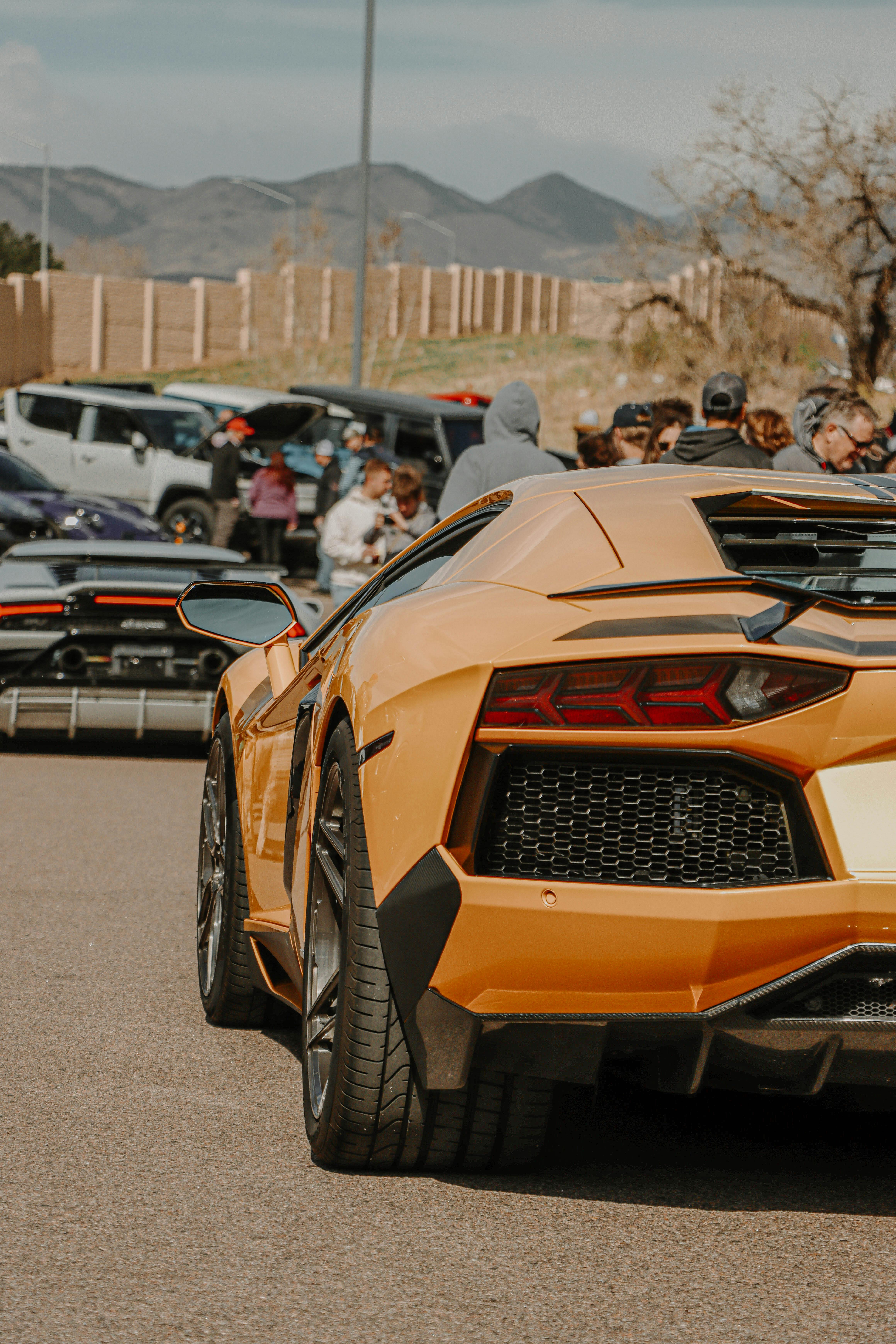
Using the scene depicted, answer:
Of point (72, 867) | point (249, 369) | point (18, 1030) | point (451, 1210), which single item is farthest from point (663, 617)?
point (249, 369)

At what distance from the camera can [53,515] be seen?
1897 cm

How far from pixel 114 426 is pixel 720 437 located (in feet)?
52.3

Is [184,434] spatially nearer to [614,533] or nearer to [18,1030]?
[18,1030]

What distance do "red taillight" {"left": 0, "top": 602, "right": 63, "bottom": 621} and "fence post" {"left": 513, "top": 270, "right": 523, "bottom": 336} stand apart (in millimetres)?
79259

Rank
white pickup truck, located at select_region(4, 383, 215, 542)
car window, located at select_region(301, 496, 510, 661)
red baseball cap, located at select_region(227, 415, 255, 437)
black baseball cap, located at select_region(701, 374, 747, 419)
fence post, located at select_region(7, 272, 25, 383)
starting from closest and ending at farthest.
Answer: car window, located at select_region(301, 496, 510, 661) < black baseball cap, located at select_region(701, 374, 747, 419) < red baseball cap, located at select_region(227, 415, 255, 437) < white pickup truck, located at select_region(4, 383, 215, 542) < fence post, located at select_region(7, 272, 25, 383)

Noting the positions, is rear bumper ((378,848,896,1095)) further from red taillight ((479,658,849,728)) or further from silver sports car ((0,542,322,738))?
silver sports car ((0,542,322,738))

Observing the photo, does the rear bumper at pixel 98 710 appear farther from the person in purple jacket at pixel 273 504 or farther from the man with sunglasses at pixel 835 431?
the person in purple jacket at pixel 273 504

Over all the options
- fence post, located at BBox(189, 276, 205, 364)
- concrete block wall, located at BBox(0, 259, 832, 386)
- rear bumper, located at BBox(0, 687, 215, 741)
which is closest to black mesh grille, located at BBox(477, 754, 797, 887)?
rear bumper, located at BBox(0, 687, 215, 741)

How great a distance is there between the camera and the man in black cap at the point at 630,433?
9719mm

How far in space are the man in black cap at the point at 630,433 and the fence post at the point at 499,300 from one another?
251ft

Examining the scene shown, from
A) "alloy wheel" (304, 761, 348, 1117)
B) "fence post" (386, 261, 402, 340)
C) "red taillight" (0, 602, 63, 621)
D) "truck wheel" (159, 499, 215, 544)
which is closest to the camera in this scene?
"alloy wheel" (304, 761, 348, 1117)

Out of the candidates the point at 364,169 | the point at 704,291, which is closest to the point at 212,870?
the point at 364,169

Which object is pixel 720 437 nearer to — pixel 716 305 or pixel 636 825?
pixel 636 825

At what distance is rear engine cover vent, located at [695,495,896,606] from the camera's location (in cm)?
347
